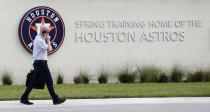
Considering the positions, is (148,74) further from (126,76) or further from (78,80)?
(78,80)

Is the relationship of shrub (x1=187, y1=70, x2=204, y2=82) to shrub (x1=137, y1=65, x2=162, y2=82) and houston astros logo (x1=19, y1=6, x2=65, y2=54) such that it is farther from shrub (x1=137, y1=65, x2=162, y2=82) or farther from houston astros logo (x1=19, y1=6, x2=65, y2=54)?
houston astros logo (x1=19, y1=6, x2=65, y2=54)

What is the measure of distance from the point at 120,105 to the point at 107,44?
338 inches

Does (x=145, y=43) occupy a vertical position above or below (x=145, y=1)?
below

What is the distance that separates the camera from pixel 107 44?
21.6 metres

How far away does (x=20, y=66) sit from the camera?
834 inches

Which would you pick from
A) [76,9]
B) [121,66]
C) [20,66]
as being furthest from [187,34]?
[20,66]

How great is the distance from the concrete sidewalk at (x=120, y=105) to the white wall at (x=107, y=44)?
711 centimetres

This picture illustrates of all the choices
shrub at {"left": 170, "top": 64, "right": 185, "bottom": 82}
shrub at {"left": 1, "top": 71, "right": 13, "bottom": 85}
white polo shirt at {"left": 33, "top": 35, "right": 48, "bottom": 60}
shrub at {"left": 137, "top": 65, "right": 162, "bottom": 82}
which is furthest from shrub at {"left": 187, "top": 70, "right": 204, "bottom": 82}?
white polo shirt at {"left": 33, "top": 35, "right": 48, "bottom": 60}

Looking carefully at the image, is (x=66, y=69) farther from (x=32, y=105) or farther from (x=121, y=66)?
(x=32, y=105)

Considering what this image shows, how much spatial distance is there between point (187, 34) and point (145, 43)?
1723mm

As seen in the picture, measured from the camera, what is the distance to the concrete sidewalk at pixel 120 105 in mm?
12414

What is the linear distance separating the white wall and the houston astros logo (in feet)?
0.74

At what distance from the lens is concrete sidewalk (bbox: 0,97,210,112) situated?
12414mm

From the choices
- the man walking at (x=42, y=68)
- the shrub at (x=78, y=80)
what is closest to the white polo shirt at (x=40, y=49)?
the man walking at (x=42, y=68)
